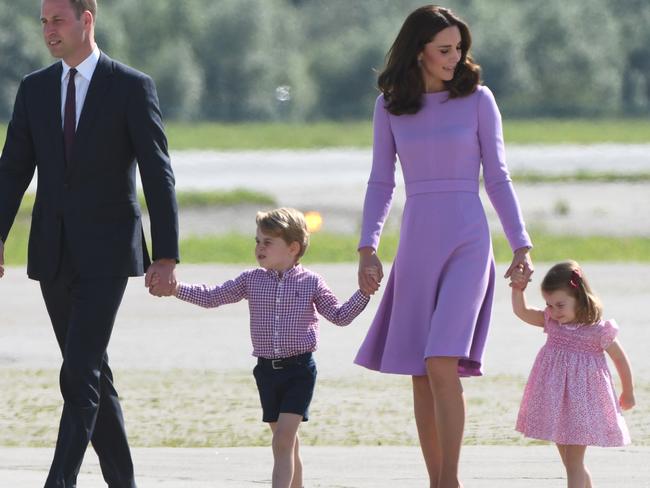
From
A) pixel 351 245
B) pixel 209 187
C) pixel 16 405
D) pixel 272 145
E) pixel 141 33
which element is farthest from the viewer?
pixel 141 33

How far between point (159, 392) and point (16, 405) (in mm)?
916

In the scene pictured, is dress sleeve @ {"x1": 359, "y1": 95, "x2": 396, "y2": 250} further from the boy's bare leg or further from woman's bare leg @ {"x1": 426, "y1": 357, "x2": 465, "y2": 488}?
the boy's bare leg

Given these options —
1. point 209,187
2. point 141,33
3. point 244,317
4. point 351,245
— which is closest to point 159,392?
point 244,317

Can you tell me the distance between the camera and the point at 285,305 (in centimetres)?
668

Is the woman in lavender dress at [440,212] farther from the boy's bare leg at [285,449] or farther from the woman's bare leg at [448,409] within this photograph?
the boy's bare leg at [285,449]

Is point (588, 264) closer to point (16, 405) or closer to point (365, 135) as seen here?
point (16, 405)

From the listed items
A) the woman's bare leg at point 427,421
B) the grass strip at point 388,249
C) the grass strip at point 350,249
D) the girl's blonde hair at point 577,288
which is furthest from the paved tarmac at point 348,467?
the grass strip at point 388,249

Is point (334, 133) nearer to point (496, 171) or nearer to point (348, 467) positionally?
point (348, 467)

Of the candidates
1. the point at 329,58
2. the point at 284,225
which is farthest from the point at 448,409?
the point at 329,58

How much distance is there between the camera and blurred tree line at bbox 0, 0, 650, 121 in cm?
7394

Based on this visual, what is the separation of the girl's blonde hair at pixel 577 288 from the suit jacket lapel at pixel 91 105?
1.80m

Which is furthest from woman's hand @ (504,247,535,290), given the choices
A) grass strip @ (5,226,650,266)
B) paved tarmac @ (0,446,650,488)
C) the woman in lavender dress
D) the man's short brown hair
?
grass strip @ (5,226,650,266)

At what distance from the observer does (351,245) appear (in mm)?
22234

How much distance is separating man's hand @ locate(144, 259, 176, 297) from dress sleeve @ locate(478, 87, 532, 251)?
121cm
